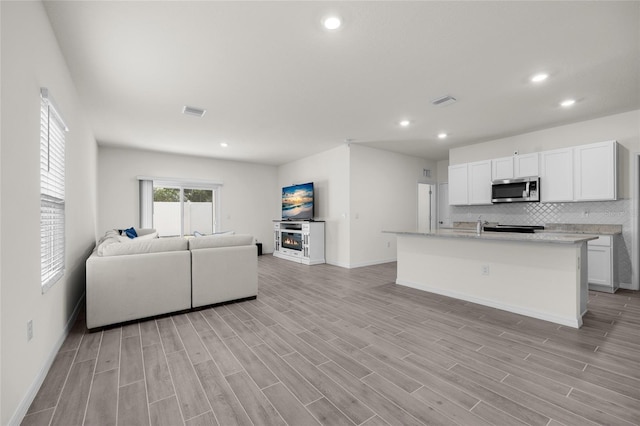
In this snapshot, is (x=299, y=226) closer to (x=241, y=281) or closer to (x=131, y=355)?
(x=241, y=281)

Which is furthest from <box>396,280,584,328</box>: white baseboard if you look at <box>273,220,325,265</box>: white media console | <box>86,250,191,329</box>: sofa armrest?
<box>86,250,191,329</box>: sofa armrest

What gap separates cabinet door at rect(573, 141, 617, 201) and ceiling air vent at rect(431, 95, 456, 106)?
2.46m

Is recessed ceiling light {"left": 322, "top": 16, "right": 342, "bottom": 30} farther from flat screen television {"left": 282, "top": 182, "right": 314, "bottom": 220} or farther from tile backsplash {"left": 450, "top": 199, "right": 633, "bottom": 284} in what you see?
tile backsplash {"left": 450, "top": 199, "right": 633, "bottom": 284}

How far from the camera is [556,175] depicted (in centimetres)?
462

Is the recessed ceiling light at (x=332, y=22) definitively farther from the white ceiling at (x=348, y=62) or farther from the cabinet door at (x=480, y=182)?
the cabinet door at (x=480, y=182)

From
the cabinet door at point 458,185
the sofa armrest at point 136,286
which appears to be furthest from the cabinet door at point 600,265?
the sofa armrest at point 136,286

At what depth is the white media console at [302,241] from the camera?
20.9ft

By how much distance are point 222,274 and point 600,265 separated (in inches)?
213

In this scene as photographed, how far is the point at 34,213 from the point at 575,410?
3563mm

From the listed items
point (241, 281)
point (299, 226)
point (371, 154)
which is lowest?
point (241, 281)

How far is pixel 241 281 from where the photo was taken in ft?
12.1

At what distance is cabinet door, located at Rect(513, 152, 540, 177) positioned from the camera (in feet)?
15.9

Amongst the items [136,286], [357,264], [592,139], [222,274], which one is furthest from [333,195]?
[592,139]

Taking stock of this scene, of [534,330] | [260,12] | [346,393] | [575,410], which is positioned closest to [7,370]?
[346,393]
